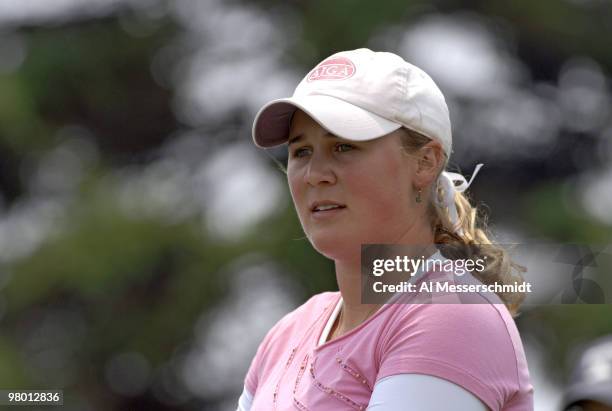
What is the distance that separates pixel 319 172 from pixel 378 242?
0.13m

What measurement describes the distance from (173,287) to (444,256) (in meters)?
3.68

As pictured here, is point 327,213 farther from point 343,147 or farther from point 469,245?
point 469,245

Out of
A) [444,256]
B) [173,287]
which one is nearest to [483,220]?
[444,256]

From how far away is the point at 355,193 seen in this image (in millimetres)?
2072

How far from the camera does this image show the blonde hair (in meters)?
2.12

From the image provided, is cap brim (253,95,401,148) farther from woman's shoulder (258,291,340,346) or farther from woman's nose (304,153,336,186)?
woman's shoulder (258,291,340,346)

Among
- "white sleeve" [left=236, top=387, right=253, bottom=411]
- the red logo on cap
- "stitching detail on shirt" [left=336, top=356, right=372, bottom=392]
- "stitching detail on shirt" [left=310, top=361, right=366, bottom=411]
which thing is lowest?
"white sleeve" [left=236, top=387, right=253, bottom=411]

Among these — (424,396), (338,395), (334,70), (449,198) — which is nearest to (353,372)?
(338,395)

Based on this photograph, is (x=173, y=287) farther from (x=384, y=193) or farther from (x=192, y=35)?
(x=384, y=193)

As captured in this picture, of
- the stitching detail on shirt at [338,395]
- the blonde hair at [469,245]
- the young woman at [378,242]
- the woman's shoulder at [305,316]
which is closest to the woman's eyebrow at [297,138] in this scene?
the young woman at [378,242]

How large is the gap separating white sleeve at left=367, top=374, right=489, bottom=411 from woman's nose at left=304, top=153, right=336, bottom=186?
351mm

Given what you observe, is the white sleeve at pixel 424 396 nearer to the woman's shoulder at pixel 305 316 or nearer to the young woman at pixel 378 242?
the young woman at pixel 378 242

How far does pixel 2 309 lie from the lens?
575cm

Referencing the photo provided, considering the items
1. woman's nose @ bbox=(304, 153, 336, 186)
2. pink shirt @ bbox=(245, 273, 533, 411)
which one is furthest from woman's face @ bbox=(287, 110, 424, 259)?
pink shirt @ bbox=(245, 273, 533, 411)
